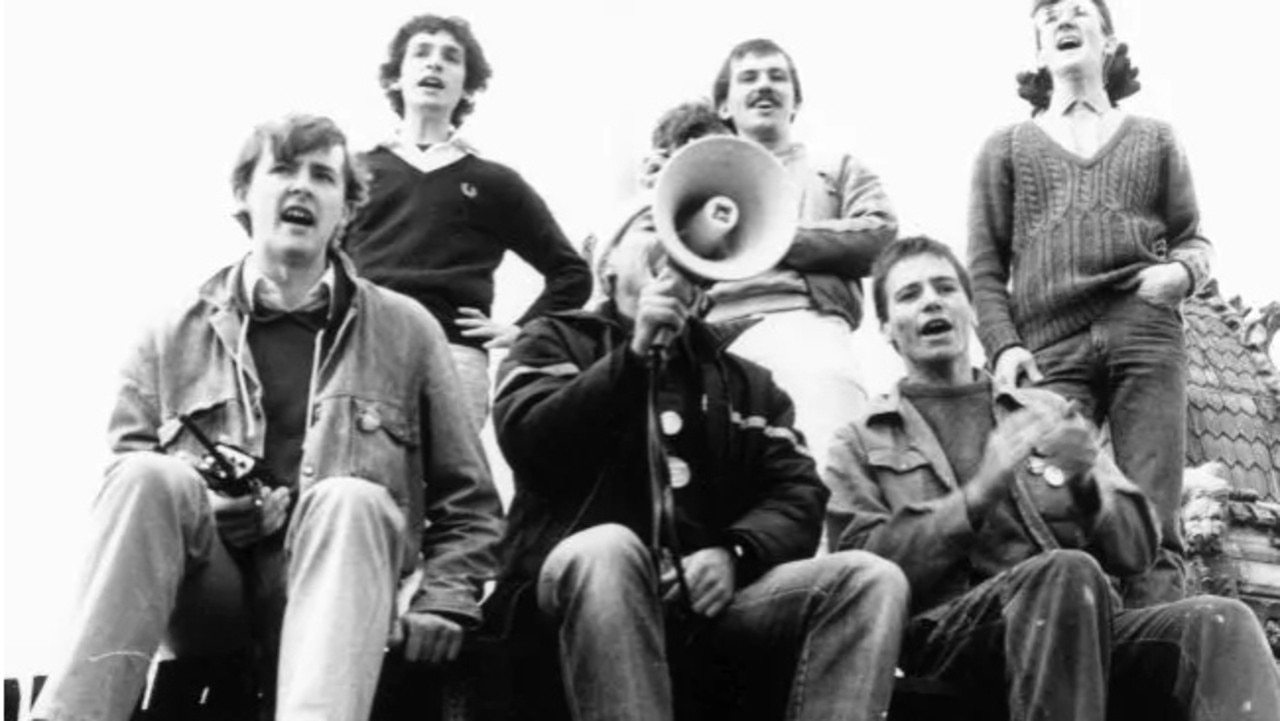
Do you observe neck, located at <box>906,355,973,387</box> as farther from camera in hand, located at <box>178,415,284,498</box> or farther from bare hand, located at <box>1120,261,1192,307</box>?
camera in hand, located at <box>178,415,284,498</box>

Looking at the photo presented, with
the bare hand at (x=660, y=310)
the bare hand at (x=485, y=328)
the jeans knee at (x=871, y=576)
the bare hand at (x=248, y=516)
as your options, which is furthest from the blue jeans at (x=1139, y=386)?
the bare hand at (x=248, y=516)

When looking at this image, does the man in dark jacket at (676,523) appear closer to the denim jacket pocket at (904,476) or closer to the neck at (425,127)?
the denim jacket pocket at (904,476)

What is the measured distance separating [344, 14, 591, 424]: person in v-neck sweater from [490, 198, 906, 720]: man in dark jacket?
115cm

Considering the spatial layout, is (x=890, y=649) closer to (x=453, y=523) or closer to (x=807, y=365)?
(x=453, y=523)

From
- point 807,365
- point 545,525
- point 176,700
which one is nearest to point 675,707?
point 545,525

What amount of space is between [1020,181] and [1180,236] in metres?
0.57

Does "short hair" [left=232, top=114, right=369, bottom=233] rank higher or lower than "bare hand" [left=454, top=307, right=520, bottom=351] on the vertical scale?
higher

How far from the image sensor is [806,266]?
7.34 meters

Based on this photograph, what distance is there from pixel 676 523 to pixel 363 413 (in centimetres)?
85

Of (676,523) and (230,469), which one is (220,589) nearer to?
(230,469)

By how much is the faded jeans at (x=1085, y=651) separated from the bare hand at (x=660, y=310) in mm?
1086

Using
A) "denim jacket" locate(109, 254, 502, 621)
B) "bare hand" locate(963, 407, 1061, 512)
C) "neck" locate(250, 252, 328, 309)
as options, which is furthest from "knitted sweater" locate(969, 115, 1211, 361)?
"neck" locate(250, 252, 328, 309)

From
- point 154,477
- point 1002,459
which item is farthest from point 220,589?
point 1002,459

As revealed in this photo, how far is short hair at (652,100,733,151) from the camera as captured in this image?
688 cm
